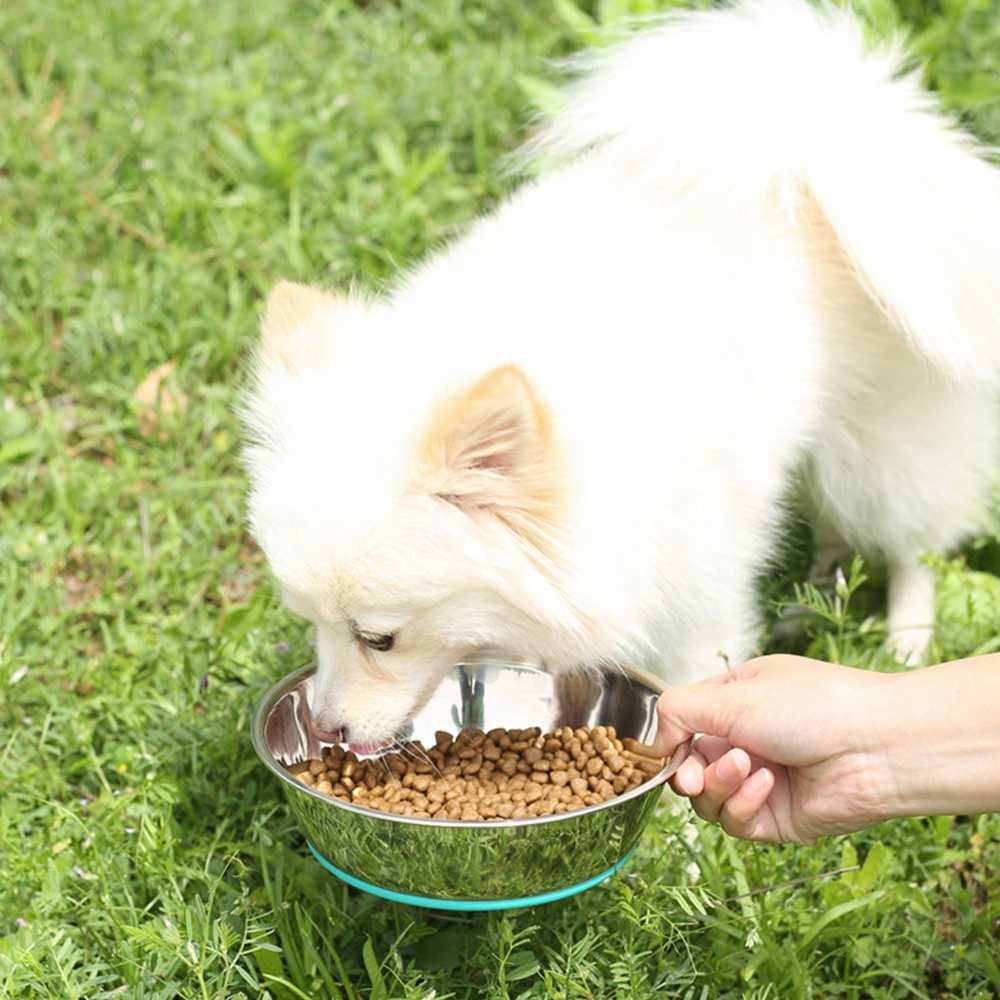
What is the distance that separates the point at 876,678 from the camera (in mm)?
2191

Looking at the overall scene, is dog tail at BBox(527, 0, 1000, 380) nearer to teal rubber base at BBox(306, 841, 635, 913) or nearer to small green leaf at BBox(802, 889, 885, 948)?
small green leaf at BBox(802, 889, 885, 948)

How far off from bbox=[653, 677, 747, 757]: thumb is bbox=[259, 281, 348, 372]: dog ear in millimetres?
918

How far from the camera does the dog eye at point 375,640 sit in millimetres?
2395

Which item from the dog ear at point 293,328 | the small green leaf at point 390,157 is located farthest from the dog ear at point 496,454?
the small green leaf at point 390,157

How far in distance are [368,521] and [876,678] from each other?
34.6 inches

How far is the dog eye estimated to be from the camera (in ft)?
7.86

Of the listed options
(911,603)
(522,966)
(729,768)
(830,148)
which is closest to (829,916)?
(729,768)

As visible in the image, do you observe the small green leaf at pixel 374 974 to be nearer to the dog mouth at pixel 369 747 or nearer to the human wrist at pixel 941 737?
the dog mouth at pixel 369 747

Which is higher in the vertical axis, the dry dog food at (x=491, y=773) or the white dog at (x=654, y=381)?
the white dog at (x=654, y=381)

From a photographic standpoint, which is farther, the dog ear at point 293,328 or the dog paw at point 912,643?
the dog paw at point 912,643

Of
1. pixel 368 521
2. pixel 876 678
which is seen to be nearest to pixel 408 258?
pixel 368 521

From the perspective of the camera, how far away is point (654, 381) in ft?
8.43

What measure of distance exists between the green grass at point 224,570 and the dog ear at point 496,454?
2.25ft

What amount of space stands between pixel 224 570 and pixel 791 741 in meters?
1.92
